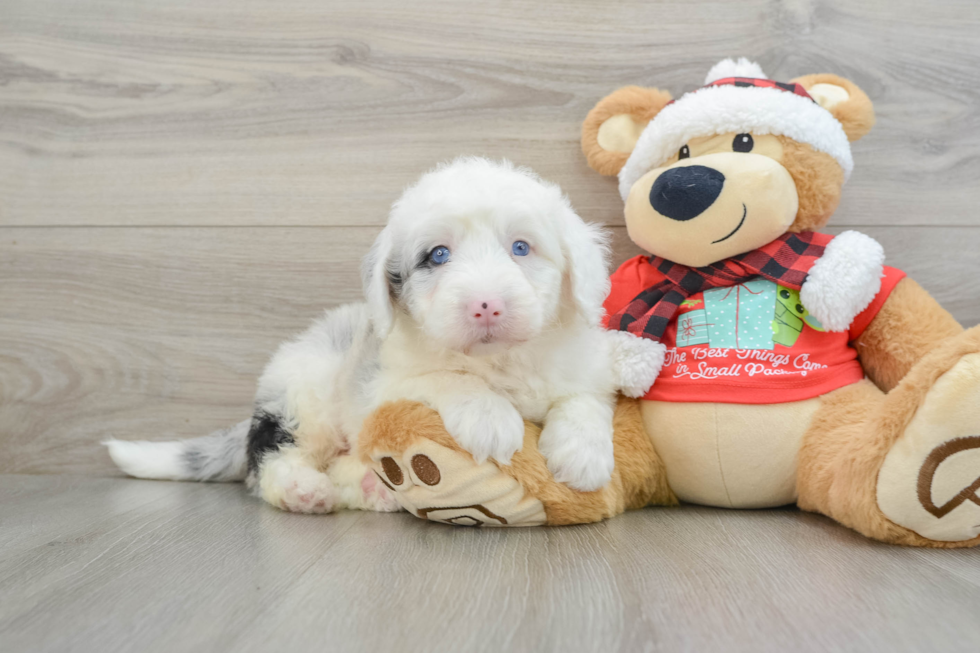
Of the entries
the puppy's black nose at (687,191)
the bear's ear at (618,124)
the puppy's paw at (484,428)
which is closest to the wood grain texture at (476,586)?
the puppy's paw at (484,428)

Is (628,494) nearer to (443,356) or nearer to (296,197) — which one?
(443,356)

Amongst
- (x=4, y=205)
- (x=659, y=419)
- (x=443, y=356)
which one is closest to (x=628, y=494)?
(x=659, y=419)

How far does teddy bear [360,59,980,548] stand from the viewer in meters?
1.30

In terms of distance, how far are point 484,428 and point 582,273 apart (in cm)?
41

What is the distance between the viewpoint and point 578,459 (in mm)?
1300

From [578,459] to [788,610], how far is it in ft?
1.51

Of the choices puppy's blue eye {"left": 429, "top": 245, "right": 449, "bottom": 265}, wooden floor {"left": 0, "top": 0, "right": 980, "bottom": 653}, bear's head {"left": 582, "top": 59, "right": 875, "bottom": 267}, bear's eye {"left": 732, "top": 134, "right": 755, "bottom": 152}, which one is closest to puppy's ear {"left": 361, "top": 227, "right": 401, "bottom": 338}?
puppy's blue eye {"left": 429, "top": 245, "right": 449, "bottom": 265}

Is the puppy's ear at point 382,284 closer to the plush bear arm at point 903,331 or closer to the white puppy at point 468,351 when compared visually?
the white puppy at point 468,351

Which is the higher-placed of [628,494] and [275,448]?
[628,494]

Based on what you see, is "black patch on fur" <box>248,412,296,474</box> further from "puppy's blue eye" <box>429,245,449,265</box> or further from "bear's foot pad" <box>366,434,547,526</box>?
"puppy's blue eye" <box>429,245,449,265</box>

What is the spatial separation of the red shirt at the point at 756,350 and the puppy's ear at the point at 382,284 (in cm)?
63

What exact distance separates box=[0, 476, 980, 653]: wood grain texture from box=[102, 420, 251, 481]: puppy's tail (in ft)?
1.43

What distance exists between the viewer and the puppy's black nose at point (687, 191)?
1.47 metres

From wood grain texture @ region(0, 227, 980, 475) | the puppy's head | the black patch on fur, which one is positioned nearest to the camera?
the puppy's head
